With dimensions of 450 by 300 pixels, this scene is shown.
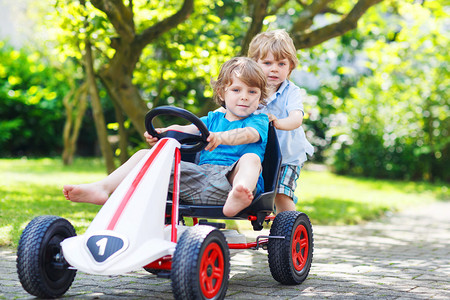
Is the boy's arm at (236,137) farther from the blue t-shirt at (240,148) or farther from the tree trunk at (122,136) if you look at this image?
the tree trunk at (122,136)

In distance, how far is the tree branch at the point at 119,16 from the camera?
6.07 m

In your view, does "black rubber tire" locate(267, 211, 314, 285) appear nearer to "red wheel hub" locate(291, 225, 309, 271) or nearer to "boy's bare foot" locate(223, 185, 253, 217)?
"red wheel hub" locate(291, 225, 309, 271)

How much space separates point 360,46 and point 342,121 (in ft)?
11.6

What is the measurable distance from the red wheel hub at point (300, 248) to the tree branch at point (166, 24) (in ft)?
10.7

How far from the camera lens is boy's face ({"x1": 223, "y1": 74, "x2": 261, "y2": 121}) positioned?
3.58m

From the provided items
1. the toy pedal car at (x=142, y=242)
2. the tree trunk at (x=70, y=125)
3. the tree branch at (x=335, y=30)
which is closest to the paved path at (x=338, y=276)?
the toy pedal car at (x=142, y=242)

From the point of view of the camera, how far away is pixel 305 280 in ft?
12.7

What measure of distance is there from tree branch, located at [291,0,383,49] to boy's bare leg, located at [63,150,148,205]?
397 cm

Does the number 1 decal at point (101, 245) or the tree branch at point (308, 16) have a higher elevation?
the tree branch at point (308, 16)

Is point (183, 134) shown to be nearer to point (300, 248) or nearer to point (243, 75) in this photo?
point (243, 75)

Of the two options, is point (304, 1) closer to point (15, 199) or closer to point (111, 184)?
point (15, 199)

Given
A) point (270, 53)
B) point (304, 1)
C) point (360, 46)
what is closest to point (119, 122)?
point (304, 1)

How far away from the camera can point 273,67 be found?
13.3 feet

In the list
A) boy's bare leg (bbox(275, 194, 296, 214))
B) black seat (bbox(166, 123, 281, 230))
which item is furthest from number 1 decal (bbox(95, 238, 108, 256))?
boy's bare leg (bbox(275, 194, 296, 214))
